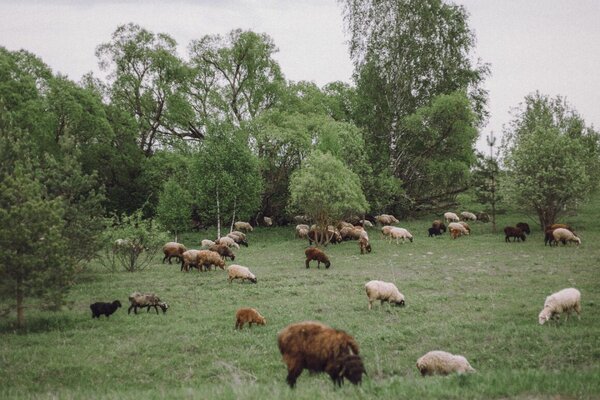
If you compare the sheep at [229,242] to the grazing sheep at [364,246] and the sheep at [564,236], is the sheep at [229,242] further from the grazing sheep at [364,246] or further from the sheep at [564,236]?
the sheep at [564,236]

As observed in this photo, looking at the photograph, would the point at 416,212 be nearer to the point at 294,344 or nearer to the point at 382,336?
the point at 382,336

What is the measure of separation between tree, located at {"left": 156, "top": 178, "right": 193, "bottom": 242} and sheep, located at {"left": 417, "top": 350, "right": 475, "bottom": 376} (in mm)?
29776

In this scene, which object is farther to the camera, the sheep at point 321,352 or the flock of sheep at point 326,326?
the flock of sheep at point 326,326

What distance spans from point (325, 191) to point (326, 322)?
19.7 m

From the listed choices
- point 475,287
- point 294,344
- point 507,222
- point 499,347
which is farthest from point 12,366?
point 507,222

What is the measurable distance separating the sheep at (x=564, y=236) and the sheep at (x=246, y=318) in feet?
76.8

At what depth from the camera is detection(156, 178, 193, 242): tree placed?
125 feet

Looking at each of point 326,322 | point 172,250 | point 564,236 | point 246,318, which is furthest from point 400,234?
point 246,318

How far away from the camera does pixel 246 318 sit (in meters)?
15.0

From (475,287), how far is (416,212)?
105 ft

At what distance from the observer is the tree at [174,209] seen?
125ft

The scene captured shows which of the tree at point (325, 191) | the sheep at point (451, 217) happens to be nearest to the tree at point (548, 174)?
the sheep at point (451, 217)

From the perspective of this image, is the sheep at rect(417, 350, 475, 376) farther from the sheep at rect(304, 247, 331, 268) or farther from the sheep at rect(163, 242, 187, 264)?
the sheep at rect(163, 242, 187, 264)

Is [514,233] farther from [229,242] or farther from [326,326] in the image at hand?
[326,326]
